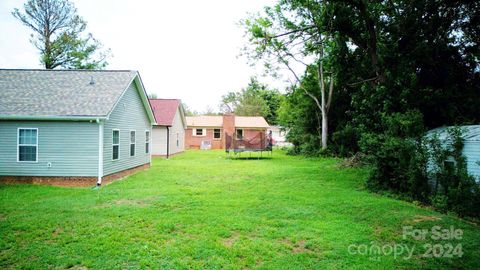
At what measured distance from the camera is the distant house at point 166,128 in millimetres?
22875

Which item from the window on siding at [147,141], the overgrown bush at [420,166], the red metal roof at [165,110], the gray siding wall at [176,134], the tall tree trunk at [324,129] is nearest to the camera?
the overgrown bush at [420,166]

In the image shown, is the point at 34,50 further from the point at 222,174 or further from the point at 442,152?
the point at 442,152

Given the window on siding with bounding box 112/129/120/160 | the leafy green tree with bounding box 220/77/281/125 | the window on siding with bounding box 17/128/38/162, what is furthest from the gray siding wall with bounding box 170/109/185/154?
the leafy green tree with bounding box 220/77/281/125

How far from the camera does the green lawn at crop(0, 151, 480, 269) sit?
4480 mm

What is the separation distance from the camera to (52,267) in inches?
168

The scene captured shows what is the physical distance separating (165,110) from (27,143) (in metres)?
13.9

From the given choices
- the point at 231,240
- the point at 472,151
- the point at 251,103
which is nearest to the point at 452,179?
the point at 472,151

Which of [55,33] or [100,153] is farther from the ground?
[55,33]

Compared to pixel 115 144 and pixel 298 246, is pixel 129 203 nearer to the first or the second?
pixel 115 144

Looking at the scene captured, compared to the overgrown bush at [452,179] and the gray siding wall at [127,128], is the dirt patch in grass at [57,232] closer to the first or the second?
the gray siding wall at [127,128]

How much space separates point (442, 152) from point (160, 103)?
2171 cm

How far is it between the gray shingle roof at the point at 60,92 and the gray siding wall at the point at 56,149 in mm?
480

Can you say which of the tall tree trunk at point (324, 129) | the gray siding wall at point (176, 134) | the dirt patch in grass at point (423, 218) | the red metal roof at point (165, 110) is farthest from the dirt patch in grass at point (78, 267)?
the tall tree trunk at point (324, 129)

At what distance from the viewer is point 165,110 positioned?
24.2m
